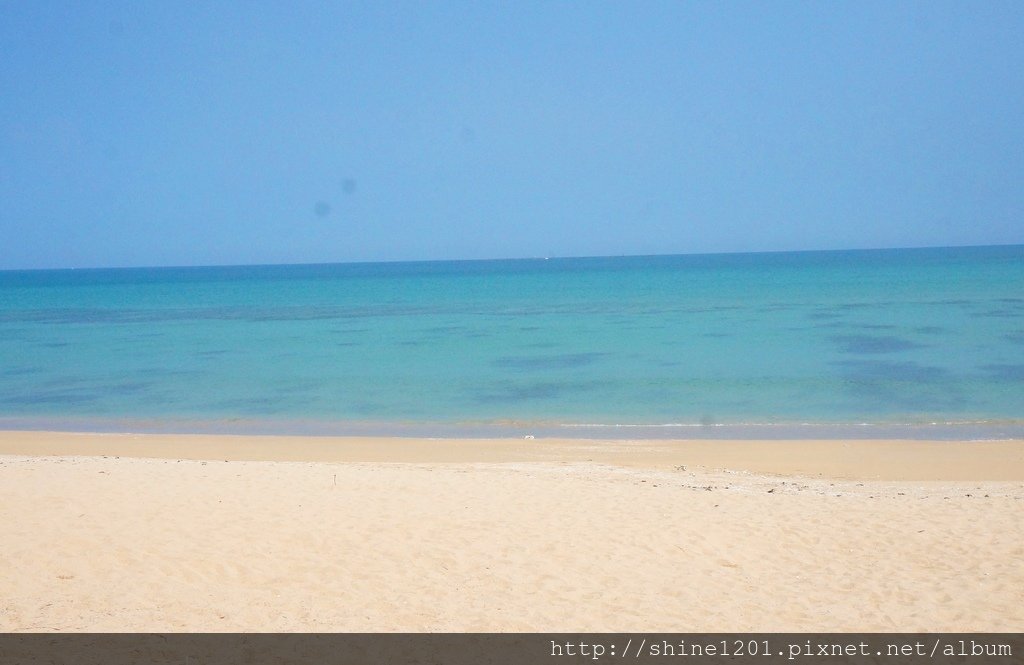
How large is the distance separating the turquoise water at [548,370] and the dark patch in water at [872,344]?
85mm

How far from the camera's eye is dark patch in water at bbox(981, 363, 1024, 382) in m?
18.2

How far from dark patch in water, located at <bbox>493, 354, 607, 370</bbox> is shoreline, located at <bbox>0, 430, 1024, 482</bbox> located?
29.2ft

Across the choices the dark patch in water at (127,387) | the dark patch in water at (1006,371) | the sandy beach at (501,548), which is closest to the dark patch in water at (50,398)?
the dark patch in water at (127,387)

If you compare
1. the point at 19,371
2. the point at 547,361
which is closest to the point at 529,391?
the point at 547,361

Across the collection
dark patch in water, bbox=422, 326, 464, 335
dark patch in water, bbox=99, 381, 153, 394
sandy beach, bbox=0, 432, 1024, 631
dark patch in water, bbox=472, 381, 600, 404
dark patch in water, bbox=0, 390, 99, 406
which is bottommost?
dark patch in water, bbox=0, 390, 99, 406

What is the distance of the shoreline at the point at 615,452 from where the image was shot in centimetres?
1120

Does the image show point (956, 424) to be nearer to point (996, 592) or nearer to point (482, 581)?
point (996, 592)

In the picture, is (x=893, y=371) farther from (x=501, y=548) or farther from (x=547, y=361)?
(x=501, y=548)

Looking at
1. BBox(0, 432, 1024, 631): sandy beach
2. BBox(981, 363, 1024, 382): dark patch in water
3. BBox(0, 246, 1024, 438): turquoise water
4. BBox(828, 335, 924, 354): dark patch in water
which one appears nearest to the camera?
BBox(0, 432, 1024, 631): sandy beach

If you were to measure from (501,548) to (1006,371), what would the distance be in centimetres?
1723

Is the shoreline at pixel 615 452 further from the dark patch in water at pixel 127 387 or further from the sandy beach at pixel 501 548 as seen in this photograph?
the dark patch in water at pixel 127 387

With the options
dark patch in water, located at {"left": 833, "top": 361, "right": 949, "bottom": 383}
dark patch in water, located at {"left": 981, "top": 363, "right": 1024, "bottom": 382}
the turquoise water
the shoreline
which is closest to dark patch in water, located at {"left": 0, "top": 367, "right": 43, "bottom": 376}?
the turquoise water

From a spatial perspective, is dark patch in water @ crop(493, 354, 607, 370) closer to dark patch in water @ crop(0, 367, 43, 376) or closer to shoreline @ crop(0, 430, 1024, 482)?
shoreline @ crop(0, 430, 1024, 482)

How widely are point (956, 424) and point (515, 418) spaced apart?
26.7 feet
